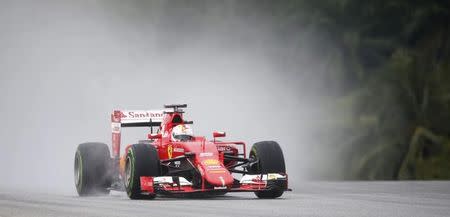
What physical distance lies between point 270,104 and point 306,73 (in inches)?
222

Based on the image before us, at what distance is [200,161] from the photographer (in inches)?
760

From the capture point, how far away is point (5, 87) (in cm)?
4316

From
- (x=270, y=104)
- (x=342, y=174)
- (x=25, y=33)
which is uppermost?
(x=25, y=33)

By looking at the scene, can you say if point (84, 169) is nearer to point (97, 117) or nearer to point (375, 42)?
point (97, 117)

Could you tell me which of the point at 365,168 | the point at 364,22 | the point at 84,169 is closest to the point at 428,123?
the point at 365,168

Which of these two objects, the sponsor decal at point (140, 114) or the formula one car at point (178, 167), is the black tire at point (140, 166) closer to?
the formula one car at point (178, 167)

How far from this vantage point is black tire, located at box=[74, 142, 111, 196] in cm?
2134

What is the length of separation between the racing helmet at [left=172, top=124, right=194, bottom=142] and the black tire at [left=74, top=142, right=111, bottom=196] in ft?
5.41

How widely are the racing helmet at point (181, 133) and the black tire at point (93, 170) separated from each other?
64.9 inches

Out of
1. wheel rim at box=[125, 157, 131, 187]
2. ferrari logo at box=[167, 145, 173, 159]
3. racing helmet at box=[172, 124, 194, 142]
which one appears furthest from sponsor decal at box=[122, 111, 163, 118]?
wheel rim at box=[125, 157, 131, 187]

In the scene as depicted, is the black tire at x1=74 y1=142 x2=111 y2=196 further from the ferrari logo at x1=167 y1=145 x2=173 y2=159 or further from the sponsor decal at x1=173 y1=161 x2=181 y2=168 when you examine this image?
the sponsor decal at x1=173 y1=161 x2=181 y2=168

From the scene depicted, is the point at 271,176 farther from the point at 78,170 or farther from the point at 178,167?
the point at 78,170

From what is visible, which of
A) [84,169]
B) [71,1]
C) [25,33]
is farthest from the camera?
[71,1]

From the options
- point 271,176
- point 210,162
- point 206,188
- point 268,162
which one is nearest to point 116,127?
point 210,162
